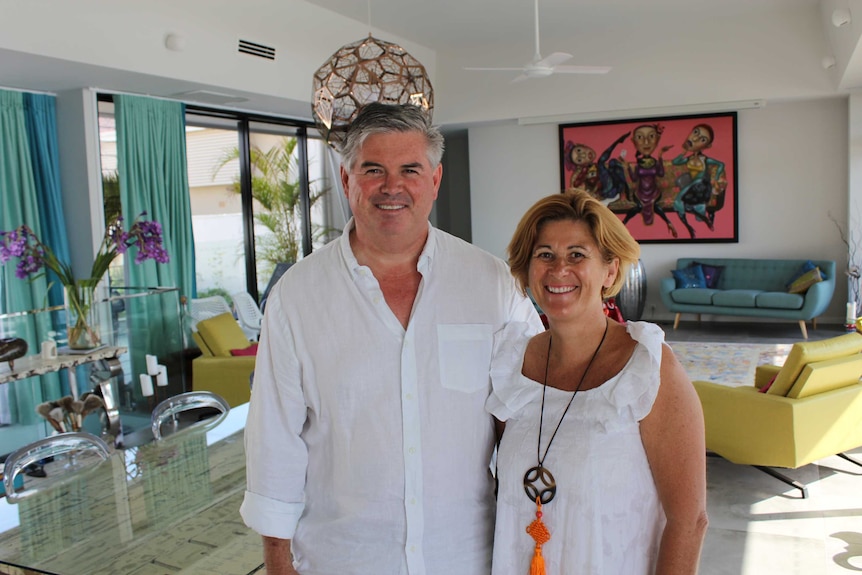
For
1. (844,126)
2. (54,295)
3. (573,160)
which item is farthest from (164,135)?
(844,126)

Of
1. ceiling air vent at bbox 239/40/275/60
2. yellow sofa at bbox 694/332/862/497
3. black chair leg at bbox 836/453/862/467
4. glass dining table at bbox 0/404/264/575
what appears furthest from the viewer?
ceiling air vent at bbox 239/40/275/60

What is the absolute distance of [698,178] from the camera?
1018 cm

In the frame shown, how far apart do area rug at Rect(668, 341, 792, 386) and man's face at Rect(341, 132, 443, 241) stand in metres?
5.69

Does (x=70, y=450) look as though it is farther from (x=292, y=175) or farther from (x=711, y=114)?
(x=711, y=114)

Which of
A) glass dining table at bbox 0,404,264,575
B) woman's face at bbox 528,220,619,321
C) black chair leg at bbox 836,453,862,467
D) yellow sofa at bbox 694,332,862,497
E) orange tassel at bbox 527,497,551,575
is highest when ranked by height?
woman's face at bbox 528,220,619,321

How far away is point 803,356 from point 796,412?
13.0 inches

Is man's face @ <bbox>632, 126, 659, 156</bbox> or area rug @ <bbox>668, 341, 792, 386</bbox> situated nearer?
area rug @ <bbox>668, 341, 792, 386</bbox>

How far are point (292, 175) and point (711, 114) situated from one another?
5.55m

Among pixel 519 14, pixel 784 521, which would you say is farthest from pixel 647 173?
pixel 784 521

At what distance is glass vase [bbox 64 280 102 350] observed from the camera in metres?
5.17

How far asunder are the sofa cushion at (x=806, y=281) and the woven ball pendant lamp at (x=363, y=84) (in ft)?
26.2

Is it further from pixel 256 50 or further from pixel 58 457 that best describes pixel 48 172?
pixel 58 457

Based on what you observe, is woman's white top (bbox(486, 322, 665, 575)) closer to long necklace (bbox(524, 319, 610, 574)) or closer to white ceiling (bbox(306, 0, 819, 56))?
long necklace (bbox(524, 319, 610, 574))

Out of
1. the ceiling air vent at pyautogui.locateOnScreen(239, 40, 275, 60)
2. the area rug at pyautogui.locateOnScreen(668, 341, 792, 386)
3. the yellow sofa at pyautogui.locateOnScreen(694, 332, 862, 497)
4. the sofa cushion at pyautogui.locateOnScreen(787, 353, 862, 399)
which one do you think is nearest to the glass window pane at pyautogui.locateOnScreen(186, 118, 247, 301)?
the ceiling air vent at pyautogui.locateOnScreen(239, 40, 275, 60)
